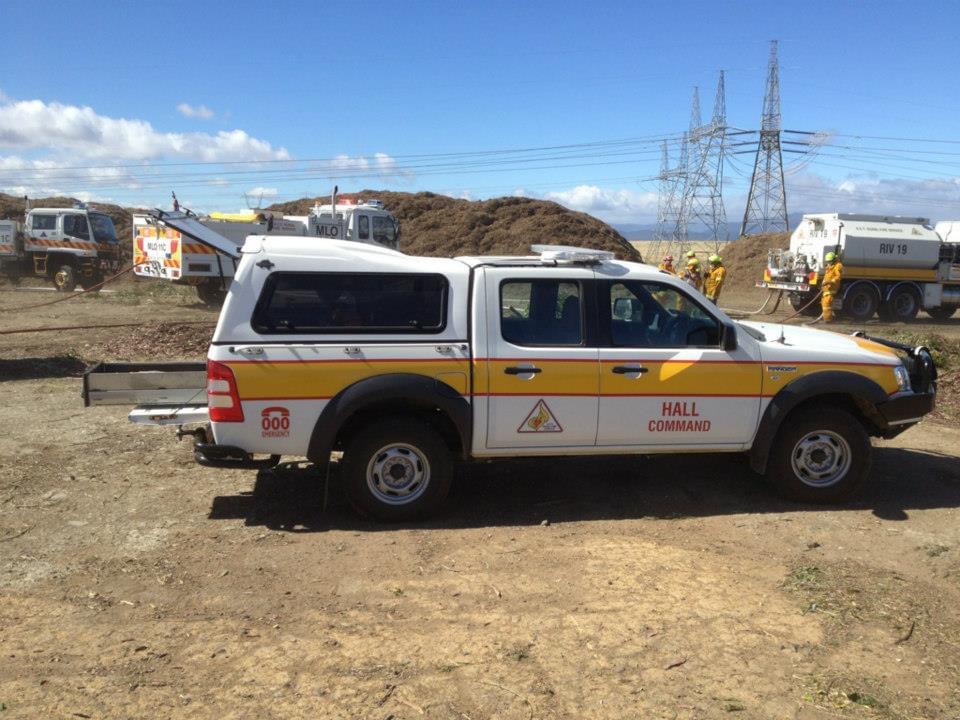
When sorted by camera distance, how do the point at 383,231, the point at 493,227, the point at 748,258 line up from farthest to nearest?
the point at 493,227 < the point at 748,258 < the point at 383,231

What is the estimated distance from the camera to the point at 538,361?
19.0 feet

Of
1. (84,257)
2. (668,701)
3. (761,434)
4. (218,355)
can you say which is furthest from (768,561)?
(84,257)

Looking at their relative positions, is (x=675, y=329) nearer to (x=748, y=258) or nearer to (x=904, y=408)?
(x=904, y=408)

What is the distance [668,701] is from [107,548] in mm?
3757

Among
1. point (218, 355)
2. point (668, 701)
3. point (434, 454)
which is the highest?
point (218, 355)

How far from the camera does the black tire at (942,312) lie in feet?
76.3

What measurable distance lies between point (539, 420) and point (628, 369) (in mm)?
749

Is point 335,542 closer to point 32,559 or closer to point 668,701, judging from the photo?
point 32,559

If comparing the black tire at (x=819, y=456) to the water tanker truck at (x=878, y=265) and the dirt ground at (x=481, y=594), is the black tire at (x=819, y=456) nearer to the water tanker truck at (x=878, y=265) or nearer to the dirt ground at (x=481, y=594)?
the dirt ground at (x=481, y=594)

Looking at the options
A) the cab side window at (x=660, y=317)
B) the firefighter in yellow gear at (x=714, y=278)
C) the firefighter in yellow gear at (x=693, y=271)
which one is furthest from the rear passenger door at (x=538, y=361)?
the firefighter in yellow gear at (x=693, y=271)

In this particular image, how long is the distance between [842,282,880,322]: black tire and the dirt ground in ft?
51.2

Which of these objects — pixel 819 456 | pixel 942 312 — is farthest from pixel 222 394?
pixel 942 312

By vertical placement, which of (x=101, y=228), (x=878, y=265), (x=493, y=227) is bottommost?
(x=878, y=265)

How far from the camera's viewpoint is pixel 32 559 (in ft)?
17.0
